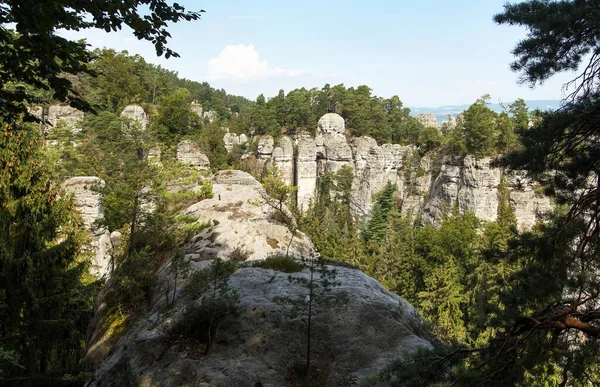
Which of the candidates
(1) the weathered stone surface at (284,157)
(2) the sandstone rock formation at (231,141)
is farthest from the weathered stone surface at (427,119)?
(2) the sandstone rock formation at (231,141)

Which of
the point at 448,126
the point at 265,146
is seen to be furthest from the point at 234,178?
the point at 448,126

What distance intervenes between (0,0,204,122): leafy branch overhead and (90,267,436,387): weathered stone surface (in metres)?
3.75

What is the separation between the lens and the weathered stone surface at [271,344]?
19.1 feet

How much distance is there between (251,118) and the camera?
6094 cm

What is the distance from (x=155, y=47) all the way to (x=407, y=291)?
29.5 meters

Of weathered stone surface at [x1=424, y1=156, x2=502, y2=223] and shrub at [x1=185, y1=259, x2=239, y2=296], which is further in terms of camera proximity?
weathered stone surface at [x1=424, y1=156, x2=502, y2=223]

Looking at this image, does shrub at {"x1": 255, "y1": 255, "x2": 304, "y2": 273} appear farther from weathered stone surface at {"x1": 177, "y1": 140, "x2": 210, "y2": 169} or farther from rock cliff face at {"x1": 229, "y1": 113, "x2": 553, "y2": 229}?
rock cliff face at {"x1": 229, "y1": 113, "x2": 553, "y2": 229}

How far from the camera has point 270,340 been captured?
6.41 metres

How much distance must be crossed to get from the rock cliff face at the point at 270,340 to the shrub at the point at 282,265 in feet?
0.66

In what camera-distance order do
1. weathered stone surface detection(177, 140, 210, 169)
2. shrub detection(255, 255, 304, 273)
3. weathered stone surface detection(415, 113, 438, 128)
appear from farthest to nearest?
1. weathered stone surface detection(415, 113, 438, 128)
2. weathered stone surface detection(177, 140, 210, 169)
3. shrub detection(255, 255, 304, 273)

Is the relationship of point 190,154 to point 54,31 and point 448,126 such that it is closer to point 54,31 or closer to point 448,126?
point 54,31

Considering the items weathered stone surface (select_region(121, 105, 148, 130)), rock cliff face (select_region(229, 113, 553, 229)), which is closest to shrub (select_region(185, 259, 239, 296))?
weathered stone surface (select_region(121, 105, 148, 130))

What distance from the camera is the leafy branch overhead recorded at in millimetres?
3396

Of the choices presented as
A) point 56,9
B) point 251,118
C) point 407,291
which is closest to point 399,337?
point 56,9
